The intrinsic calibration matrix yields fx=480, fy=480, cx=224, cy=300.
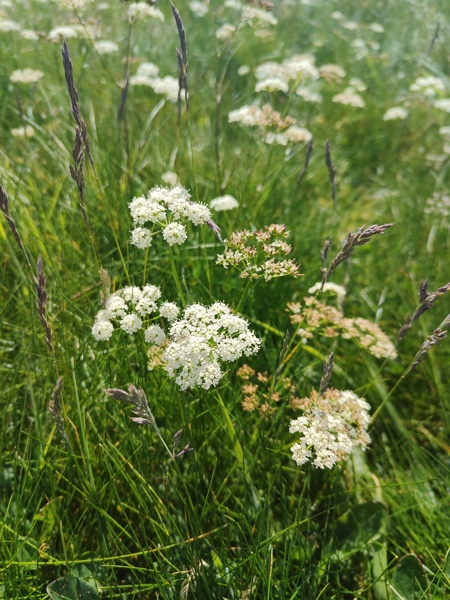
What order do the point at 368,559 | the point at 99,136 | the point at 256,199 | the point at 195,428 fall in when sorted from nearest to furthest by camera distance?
the point at 368,559, the point at 195,428, the point at 256,199, the point at 99,136

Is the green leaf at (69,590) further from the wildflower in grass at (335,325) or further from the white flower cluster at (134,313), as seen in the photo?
the wildflower in grass at (335,325)

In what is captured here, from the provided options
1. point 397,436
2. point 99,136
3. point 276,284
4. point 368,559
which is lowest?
point 397,436

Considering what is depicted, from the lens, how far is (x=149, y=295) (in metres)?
1.69

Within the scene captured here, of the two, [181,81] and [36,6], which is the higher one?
[181,81]

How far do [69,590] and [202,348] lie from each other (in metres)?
0.93

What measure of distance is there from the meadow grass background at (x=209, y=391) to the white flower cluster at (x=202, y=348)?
21 cm

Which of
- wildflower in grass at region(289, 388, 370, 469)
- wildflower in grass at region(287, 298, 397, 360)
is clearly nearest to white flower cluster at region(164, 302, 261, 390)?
wildflower in grass at region(289, 388, 370, 469)

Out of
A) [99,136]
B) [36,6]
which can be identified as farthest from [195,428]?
[36,6]

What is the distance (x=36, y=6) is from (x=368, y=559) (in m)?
7.56

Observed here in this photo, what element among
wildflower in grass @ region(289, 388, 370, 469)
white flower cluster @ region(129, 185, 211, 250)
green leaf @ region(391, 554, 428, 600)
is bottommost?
green leaf @ region(391, 554, 428, 600)

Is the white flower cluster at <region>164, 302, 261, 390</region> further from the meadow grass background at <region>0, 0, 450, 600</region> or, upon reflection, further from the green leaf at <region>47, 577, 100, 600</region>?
the green leaf at <region>47, 577, 100, 600</region>

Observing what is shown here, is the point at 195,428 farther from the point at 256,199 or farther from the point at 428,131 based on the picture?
the point at 428,131

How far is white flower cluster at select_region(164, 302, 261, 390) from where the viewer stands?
58.1 inches

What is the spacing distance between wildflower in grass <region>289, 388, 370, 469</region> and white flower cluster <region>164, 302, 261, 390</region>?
1.02ft
